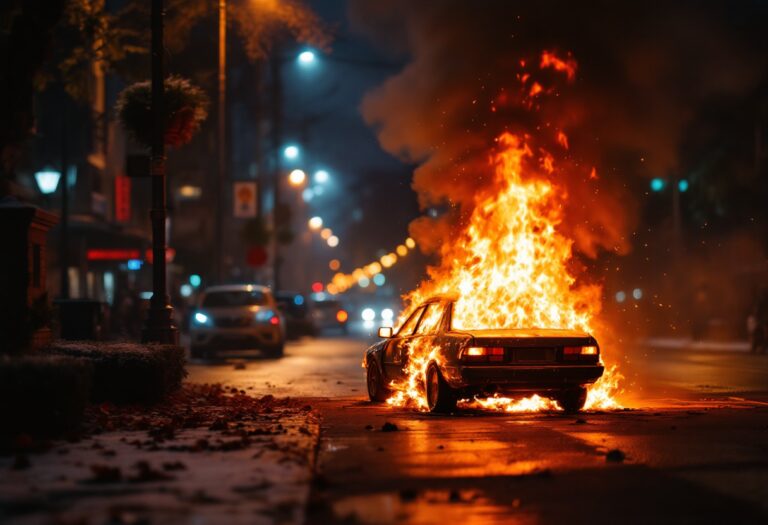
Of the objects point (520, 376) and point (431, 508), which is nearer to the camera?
point (431, 508)

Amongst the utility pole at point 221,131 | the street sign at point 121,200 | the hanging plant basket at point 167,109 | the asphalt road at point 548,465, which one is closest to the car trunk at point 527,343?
the asphalt road at point 548,465

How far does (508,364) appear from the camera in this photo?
13320mm

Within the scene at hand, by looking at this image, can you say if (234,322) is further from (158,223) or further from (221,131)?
(158,223)

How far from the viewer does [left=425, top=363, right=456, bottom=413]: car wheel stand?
1373 centimetres

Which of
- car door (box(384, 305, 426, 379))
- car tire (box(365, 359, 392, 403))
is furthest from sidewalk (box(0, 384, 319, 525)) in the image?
car tire (box(365, 359, 392, 403))

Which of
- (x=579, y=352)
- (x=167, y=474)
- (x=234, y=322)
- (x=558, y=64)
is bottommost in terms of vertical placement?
(x=167, y=474)

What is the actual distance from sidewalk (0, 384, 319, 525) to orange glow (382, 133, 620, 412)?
3043 mm

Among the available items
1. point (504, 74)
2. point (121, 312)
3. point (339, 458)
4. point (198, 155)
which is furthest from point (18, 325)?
point (198, 155)

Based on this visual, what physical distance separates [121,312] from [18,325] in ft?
89.7

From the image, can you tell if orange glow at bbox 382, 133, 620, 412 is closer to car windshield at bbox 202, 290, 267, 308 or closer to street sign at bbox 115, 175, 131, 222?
car windshield at bbox 202, 290, 267, 308

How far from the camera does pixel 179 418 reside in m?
12.5

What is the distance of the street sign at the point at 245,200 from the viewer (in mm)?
42219

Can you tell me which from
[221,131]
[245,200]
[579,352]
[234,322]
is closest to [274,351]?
[234,322]

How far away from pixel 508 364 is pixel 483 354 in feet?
1.00
